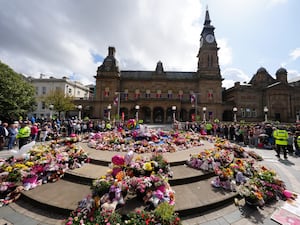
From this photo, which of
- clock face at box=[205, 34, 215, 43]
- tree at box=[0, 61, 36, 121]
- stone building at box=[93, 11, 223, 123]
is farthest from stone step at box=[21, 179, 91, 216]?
clock face at box=[205, 34, 215, 43]

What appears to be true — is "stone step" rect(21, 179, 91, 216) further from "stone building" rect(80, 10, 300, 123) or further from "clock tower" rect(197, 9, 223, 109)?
"clock tower" rect(197, 9, 223, 109)

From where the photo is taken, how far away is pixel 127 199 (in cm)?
315

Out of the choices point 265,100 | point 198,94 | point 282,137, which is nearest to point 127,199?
point 282,137

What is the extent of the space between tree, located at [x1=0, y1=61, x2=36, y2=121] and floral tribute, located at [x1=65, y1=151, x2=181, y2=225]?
80.6 ft

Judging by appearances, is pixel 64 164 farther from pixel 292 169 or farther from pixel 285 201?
pixel 292 169

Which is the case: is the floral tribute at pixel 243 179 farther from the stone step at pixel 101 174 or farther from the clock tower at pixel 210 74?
the clock tower at pixel 210 74

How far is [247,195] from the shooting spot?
330 cm

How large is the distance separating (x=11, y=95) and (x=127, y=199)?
2588cm

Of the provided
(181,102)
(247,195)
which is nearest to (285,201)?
(247,195)

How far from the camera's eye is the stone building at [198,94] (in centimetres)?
3334

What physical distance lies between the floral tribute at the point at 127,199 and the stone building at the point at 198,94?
28.3 meters

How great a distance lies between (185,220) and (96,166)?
10.6 ft

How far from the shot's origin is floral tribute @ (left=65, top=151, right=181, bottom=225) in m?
2.49

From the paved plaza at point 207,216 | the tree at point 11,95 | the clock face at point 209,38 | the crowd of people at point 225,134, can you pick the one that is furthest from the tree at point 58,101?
the clock face at point 209,38
